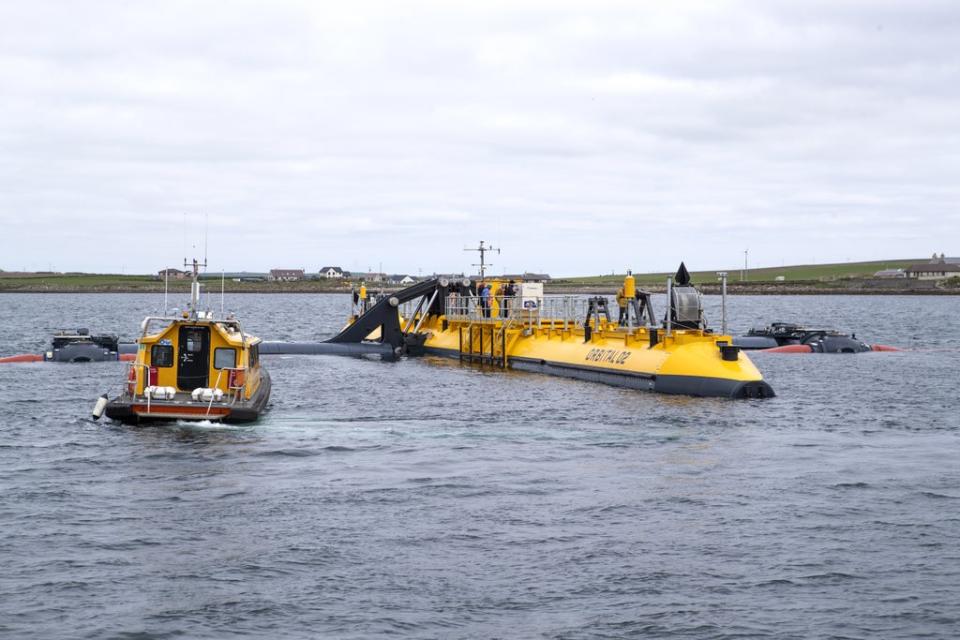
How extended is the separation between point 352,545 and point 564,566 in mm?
4154

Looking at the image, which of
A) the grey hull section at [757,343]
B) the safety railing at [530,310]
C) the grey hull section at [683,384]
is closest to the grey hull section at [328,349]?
Answer: the safety railing at [530,310]

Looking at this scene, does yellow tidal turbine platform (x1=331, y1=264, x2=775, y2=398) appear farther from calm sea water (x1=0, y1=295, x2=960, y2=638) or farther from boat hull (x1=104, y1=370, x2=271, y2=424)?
boat hull (x1=104, y1=370, x2=271, y2=424)

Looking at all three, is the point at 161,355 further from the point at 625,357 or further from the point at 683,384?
the point at 625,357

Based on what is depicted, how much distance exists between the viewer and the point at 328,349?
221 ft

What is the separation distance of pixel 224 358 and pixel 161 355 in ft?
6.39

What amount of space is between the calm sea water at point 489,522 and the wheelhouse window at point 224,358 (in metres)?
2.51

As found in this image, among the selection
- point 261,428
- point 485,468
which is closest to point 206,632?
point 485,468

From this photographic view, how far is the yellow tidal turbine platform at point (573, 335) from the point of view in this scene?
42594 millimetres

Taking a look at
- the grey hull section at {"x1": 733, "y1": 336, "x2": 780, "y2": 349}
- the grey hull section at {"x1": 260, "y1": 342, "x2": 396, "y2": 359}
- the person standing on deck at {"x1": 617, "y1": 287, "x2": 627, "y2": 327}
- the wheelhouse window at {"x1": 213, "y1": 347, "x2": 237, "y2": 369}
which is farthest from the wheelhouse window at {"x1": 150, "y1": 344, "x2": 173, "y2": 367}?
the grey hull section at {"x1": 733, "y1": 336, "x2": 780, "y2": 349}

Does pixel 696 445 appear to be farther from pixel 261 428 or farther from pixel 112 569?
pixel 112 569

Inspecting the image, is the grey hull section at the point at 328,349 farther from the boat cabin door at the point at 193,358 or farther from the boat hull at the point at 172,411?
the boat hull at the point at 172,411

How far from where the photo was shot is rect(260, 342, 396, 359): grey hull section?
65.6m

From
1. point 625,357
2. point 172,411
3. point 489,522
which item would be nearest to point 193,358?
A: point 172,411

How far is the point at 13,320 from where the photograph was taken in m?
118
